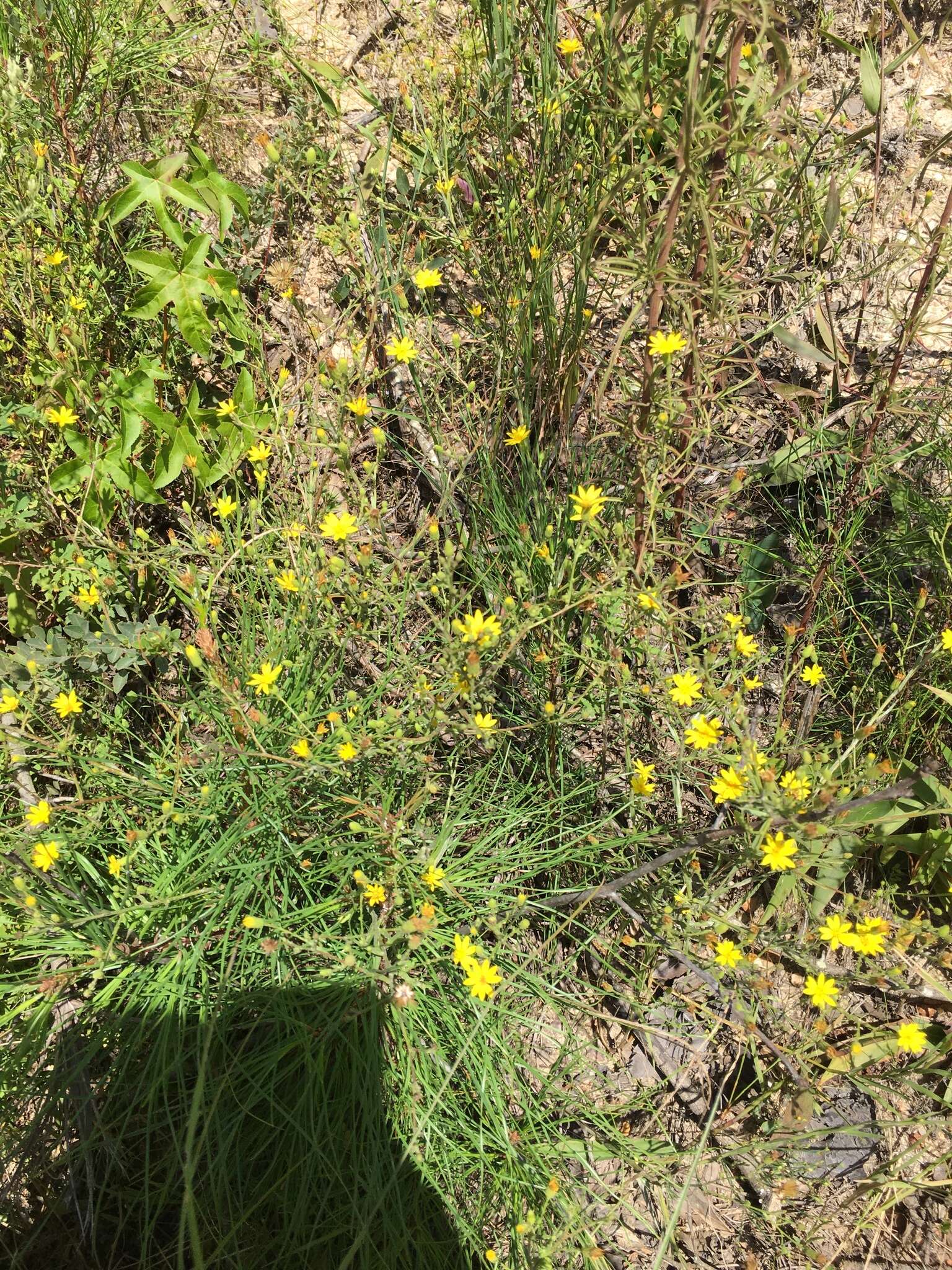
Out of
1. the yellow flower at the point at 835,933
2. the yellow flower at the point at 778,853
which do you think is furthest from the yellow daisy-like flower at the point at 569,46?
the yellow flower at the point at 835,933

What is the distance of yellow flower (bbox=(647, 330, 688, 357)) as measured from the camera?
1.63 meters

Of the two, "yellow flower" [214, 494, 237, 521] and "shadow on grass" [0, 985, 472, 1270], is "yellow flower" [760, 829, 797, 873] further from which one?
"yellow flower" [214, 494, 237, 521]

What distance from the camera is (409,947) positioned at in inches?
57.5

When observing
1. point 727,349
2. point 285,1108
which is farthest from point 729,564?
point 285,1108

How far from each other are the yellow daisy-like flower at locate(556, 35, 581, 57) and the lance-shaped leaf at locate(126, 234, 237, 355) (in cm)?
112

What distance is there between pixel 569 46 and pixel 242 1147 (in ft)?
9.00

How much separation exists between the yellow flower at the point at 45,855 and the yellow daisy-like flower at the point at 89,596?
0.51 meters

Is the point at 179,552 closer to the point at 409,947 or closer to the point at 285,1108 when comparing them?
the point at 409,947

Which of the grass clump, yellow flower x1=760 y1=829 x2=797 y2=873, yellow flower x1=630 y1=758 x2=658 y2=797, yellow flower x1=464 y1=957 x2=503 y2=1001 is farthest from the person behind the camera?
yellow flower x1=630 y1=758 x2=658 y2=797

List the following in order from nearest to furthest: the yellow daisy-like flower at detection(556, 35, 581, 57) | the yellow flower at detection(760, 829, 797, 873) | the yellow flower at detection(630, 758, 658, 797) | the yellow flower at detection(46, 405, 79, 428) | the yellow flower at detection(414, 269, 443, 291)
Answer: the yellow flower at detection(760, 829, 797, 873) < the yellow flower at detection(630, 758, 658, 797) < the yellow flower at detection(46, 405, 79, 428) < the yellow flower at detection(414, 269, 443, 291) < the yellow daisy-like flower at detection(556, 35, 581, 57)

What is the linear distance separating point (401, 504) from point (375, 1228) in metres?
1.72

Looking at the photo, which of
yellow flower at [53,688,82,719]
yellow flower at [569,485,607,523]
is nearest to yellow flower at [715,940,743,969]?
yellow flower at [569,485,607,523]

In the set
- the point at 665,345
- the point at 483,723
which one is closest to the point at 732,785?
the point at 483,723

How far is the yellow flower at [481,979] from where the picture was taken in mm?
1485
